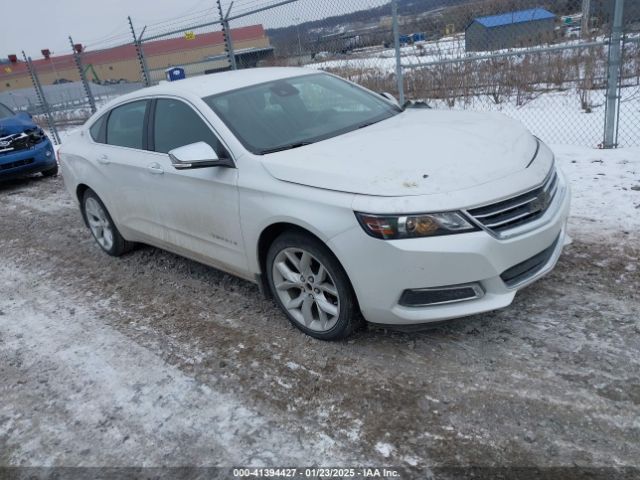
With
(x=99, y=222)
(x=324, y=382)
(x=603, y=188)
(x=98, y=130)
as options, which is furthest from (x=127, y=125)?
(x=603, y=188)

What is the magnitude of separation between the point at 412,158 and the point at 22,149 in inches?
335

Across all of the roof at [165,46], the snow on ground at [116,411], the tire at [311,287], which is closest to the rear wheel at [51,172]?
the roof at [165,46]

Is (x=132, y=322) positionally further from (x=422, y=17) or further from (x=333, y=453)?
(x=422, y=17)

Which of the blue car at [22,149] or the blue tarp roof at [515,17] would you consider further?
the blue car at [22,149]

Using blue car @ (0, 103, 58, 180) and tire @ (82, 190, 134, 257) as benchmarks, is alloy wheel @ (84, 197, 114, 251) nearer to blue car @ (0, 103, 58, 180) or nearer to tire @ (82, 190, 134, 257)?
tire @ (82, 190, 134, 257)

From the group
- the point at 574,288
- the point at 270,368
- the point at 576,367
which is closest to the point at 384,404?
the point at 270,368

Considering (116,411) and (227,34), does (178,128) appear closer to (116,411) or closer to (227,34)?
(116,411)

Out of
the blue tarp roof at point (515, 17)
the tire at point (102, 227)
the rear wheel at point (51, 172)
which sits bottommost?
the rear wheel at point (51, 172)

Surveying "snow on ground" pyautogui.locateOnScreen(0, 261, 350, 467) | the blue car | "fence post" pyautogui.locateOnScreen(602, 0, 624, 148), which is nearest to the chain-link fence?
"fence post" pyautogui.locateOnScreen(602, 0, 624, 148)

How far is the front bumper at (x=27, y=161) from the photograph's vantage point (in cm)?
914

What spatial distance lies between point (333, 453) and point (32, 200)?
7.66 meters

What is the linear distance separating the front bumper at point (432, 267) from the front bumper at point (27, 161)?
27.2 feet

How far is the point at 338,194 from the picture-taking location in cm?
298

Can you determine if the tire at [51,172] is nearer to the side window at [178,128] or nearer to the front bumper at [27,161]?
the front bumper at [27,161]
